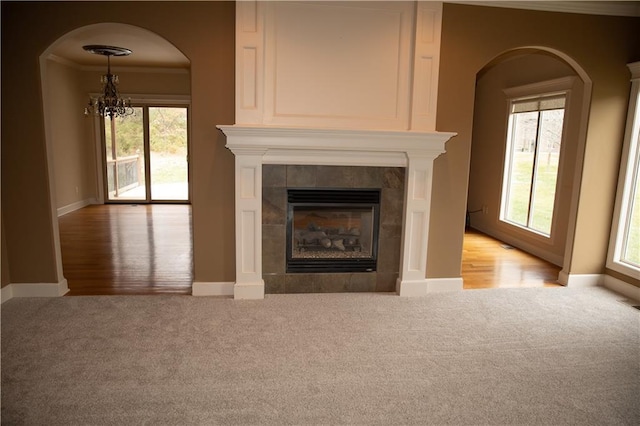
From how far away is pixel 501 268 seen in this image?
4934mm

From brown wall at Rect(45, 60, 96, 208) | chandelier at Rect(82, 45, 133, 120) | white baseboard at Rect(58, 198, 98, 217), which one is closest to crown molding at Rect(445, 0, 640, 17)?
chandelier at Rect(82, 45, 133, 120)

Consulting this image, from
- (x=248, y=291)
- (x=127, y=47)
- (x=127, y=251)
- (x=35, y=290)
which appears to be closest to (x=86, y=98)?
(x=127, y=47)

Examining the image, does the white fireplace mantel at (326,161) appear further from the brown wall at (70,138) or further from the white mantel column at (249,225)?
the brown wall at (70,138)

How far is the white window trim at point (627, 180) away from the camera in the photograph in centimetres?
408

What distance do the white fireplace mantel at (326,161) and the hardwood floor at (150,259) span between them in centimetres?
69

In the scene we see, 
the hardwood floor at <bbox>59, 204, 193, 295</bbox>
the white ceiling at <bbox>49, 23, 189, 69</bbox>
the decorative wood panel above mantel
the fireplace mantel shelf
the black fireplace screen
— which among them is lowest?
the hardwood floor at <bbox>59, 204, 193, 295</bbox>

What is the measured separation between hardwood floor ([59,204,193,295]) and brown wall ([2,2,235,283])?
49 centimetres

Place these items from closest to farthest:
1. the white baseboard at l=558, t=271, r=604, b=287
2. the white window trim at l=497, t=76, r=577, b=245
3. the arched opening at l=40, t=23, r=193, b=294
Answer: the white baseboard at l=558, t=271, r=604, b=287 → the white window trim at l=497, t=76, r=577, b=245 → the arched opening at l=40, t=23, r=193, b=294

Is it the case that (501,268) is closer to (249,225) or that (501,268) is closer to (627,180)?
(627,180)

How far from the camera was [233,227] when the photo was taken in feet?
12.7

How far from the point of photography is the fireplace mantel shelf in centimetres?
359

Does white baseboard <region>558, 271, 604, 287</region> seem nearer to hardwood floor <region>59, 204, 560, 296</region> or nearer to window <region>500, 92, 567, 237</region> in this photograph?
hardwood floor <region>59, 204, 560, 296</region>

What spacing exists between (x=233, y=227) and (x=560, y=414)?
2744 mm

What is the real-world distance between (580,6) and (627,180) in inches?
66.4
